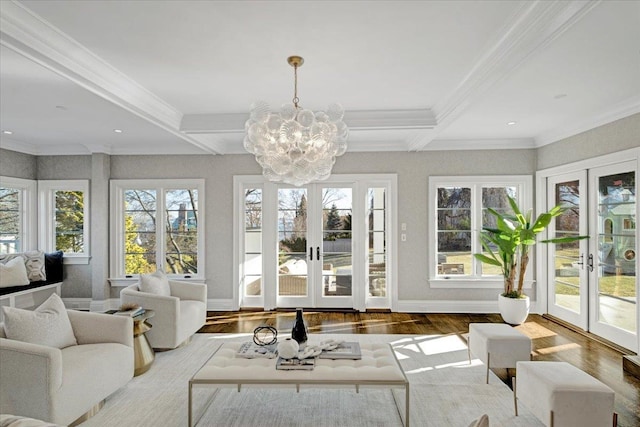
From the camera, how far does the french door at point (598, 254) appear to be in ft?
12.8

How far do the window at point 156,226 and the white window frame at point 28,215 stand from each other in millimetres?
1231

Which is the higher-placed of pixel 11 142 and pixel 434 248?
pixel 11 142

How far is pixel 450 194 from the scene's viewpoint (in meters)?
5.56

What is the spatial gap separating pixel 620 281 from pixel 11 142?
8257 millimetres

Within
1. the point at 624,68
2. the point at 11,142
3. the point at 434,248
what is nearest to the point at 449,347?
the point at 434,248

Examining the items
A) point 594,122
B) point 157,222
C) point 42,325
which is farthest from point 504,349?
point 157,222

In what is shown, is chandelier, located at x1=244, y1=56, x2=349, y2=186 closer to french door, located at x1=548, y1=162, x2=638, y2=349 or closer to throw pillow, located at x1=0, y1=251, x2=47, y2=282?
french door, located at x1=548, y1=162, x2=638, y2=349

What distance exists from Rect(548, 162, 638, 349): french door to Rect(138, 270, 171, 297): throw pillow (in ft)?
17.3

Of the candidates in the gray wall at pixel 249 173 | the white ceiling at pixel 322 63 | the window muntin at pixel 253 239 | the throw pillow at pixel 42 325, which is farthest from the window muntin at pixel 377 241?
the throw pillow at pixel 42 325

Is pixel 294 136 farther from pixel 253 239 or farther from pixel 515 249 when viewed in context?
pixel 515 249

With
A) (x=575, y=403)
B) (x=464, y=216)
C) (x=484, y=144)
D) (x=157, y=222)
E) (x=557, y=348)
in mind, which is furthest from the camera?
(x=157, y=222)

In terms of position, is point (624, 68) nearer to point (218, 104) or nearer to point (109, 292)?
point (218, 104)

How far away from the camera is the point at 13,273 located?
4863mm

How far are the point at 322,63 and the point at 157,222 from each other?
4.15 m
